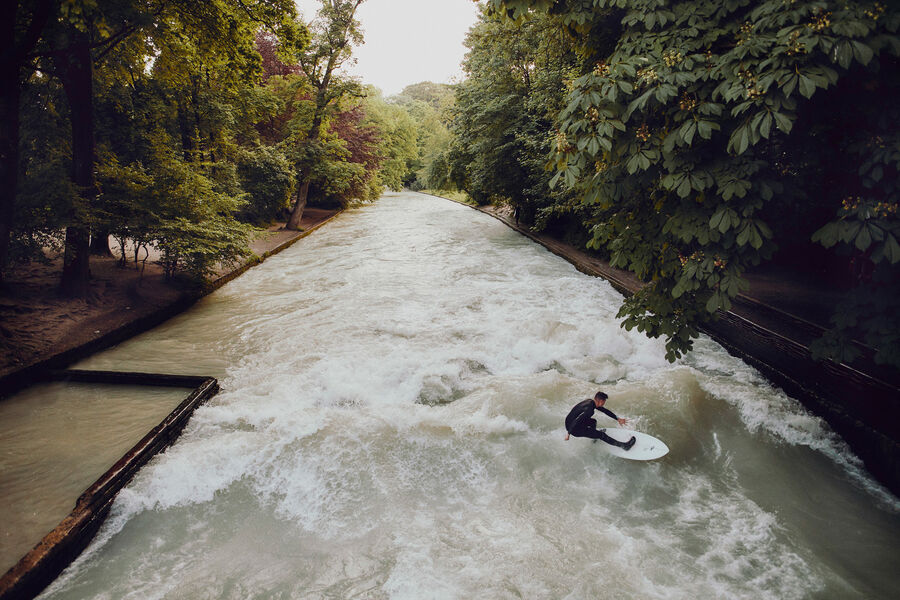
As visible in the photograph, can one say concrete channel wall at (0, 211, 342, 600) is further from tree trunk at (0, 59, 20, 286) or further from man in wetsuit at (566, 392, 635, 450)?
man in wetsuit at (566, 392, 635, 450)

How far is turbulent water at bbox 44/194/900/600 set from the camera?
155 inches

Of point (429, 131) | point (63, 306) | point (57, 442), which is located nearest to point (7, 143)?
point (63, 306)

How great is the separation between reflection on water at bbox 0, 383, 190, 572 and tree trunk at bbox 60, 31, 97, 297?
2.87m

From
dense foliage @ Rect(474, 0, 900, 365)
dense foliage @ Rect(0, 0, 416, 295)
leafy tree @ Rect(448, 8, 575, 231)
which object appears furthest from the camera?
leafy tree @ Rect(448, 8, 575, 231)

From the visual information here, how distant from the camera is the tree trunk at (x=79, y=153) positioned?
8.00 m

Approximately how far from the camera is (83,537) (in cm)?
412

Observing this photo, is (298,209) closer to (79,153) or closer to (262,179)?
(262,179)

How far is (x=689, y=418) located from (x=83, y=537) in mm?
7088

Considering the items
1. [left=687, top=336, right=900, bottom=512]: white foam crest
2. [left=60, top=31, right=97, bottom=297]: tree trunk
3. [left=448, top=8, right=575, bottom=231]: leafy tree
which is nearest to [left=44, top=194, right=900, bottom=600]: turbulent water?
[left=687, top=336, right=900, bottom=512]: white foam crest

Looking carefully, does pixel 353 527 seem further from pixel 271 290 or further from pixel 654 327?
pixel 271 290

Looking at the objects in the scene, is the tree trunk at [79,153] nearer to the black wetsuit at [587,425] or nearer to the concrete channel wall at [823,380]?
the black wetsuit at [587,425]

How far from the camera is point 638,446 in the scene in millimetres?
5383

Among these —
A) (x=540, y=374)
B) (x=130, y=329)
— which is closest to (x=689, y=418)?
(x=540, y=374)

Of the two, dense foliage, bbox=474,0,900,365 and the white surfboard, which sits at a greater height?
dense foliage, bbox=474,0,900,365
